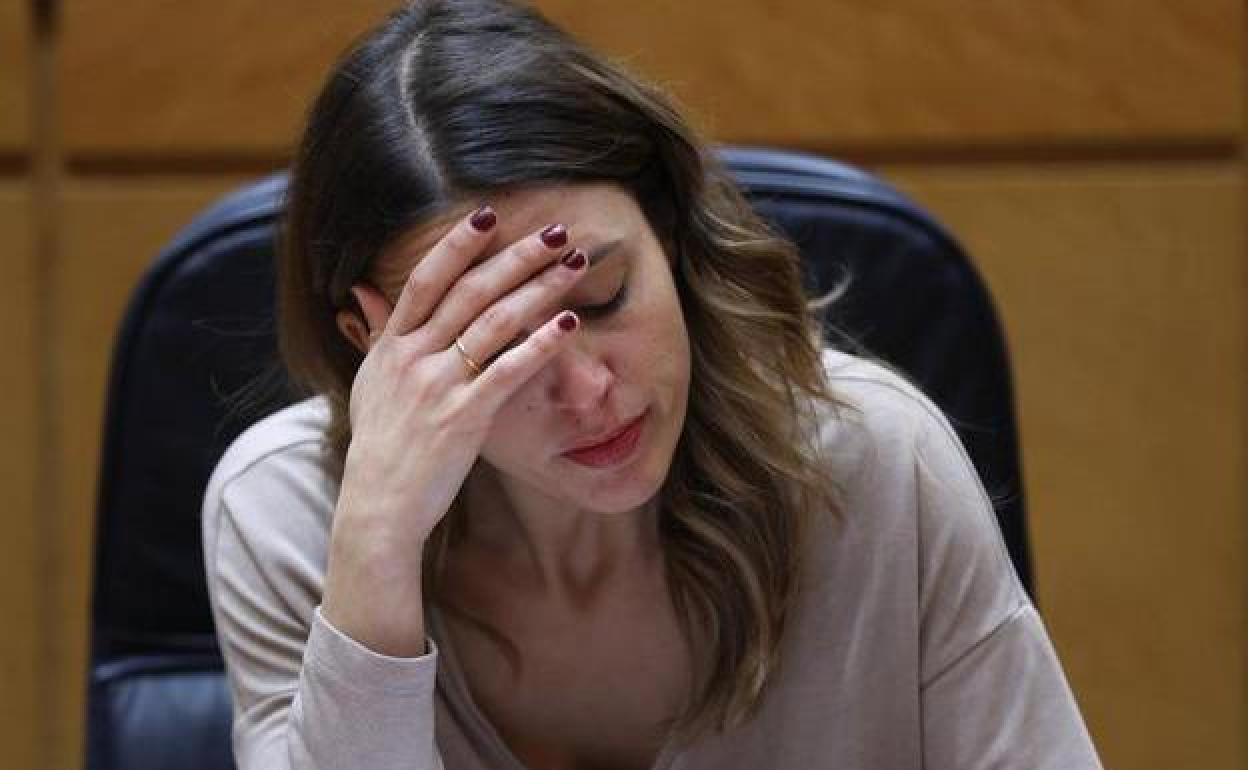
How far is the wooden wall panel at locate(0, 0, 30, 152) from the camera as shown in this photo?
7.31ft

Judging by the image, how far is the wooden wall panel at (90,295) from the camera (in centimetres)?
227

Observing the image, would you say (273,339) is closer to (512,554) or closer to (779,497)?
(512,554)

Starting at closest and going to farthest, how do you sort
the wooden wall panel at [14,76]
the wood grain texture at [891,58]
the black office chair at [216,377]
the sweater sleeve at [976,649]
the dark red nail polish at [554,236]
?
the dark red nail polish at [554,236] → the sweater sleeve at [976,649] → the black office chair at [216,377] → the wood grain texture at [891,58] → the wooden wall panel at [14,76]

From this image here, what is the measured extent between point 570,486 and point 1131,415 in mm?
1136

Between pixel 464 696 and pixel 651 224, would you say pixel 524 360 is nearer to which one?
pixel 651 224

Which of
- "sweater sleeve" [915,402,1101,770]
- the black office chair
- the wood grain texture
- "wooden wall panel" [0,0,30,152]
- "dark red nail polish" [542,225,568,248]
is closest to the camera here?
"dark red nail polish" [542,225,568,248]

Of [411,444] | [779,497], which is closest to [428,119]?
[411,444]

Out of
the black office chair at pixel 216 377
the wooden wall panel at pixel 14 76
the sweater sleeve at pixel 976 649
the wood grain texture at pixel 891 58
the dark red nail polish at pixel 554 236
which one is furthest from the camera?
the wooden wall panel at pixel 14 76

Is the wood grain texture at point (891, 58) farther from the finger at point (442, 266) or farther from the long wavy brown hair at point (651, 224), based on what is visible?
the finger at point (442, 266)

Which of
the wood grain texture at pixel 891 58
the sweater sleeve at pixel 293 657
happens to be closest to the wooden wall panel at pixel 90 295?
the wood grain texture at pixel 891 58

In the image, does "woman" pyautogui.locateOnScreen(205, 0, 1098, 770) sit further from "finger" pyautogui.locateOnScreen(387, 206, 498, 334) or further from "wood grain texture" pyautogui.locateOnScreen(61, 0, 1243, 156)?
"wood grain texture" pyautogui.locateOnScreen(61, 0, 1243, 156)

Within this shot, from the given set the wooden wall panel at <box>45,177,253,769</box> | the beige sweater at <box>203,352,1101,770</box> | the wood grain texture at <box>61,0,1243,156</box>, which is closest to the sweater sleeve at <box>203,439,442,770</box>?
the beige sweater at <box>203,352,1101,770</box>

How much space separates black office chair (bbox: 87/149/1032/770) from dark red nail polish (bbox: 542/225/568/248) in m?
0.35

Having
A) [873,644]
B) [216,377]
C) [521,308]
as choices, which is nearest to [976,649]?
[873,644]
